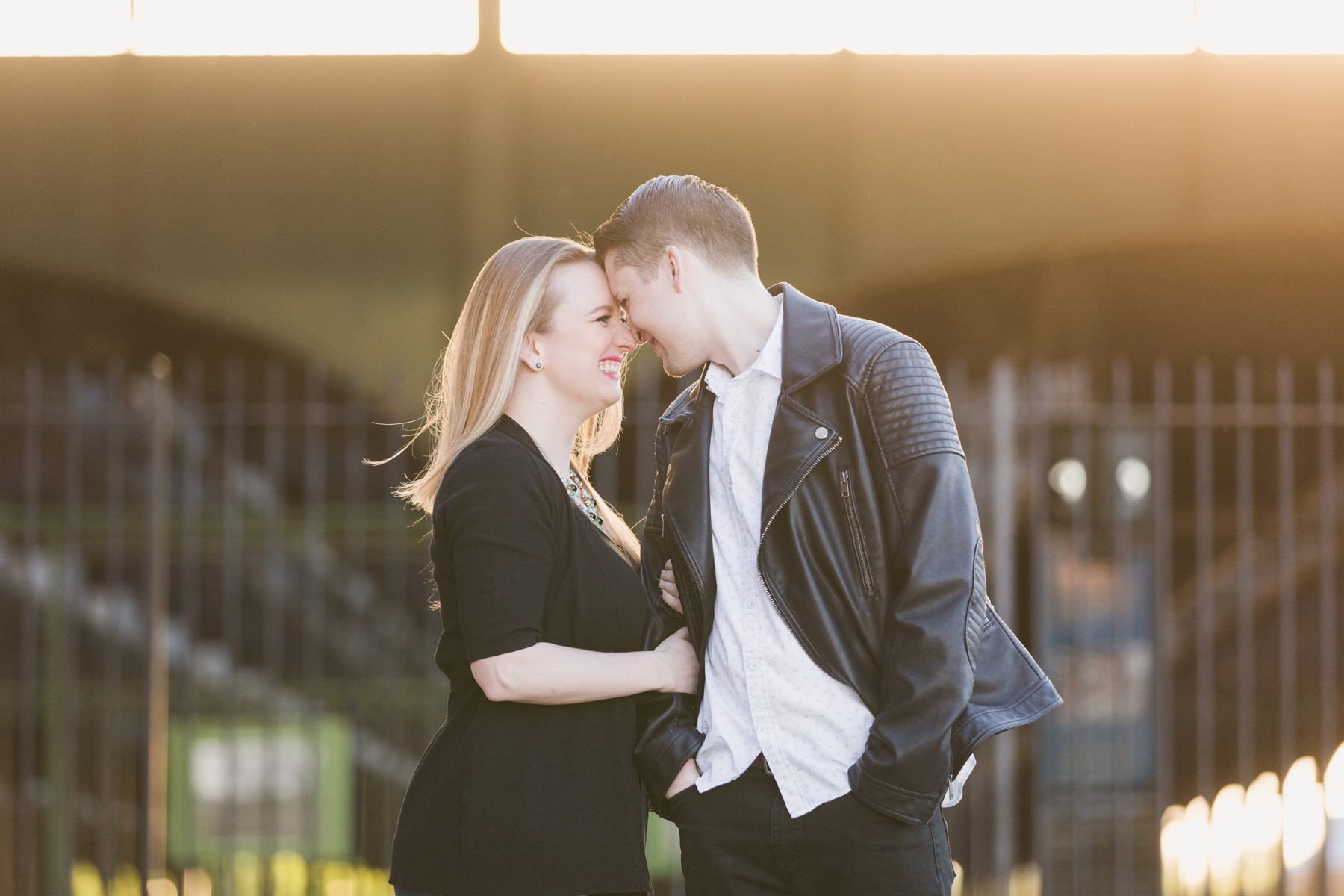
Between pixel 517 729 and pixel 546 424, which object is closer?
pixel 517 729

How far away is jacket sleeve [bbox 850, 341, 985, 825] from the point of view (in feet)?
5.81

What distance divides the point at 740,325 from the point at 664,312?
0.14m

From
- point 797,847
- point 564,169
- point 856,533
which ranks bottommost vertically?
point 797,847

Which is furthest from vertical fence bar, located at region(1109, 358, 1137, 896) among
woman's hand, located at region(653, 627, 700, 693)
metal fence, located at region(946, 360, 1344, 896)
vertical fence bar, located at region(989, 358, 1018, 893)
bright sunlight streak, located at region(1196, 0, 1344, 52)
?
woman's hand, located at region(653, 627, 700, 693)

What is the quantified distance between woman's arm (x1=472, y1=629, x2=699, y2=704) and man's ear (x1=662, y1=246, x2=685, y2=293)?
2.08 ft

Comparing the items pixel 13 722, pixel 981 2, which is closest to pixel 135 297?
pixel 13 722

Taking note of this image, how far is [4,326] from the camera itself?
365 inches

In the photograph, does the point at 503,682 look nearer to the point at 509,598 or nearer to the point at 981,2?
the point at 509,598

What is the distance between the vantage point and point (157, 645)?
17.4 ft

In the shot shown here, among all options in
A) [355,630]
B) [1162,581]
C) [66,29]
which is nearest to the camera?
[1162,581]

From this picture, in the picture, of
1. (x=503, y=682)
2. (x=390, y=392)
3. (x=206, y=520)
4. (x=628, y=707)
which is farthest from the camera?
(x=206, y=520)

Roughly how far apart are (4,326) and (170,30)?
3.43 metres

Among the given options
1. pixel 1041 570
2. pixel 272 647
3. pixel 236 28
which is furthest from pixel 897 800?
pixel 236 28

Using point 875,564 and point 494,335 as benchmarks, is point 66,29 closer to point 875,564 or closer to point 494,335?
point 494,335
